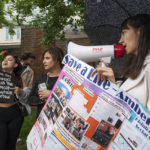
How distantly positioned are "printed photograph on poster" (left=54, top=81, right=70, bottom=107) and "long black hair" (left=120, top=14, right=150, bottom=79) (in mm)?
402

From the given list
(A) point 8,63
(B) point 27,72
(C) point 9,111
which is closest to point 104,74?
(C) point 9,111

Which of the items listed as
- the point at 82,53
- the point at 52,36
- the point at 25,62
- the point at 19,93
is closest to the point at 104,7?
the point at 82,53

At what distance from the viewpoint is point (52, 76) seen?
2695mm

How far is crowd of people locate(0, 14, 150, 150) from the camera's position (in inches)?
51.4

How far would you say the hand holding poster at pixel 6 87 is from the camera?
3.19m

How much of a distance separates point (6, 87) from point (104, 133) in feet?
7.59

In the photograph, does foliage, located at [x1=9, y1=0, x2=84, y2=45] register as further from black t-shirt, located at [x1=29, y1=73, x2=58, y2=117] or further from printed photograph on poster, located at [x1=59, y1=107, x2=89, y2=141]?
printed photograph on poster, located at [x1=59, y1=107, x2=89, y2=141]

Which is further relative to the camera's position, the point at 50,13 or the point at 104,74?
the point at 50,13

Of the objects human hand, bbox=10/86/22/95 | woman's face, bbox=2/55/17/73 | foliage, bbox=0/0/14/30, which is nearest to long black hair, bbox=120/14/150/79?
human hand, bbox=10/86/22/95

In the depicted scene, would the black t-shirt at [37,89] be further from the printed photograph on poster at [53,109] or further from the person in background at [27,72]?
the person in background at [27,72]

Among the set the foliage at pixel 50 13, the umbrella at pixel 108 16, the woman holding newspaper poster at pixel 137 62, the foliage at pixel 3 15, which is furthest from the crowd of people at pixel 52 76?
the foliage at pixel 3 15

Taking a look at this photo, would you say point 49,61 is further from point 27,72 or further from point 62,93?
point 27,72

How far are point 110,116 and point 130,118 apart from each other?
0.10 metres

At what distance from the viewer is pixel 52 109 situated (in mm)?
1375
